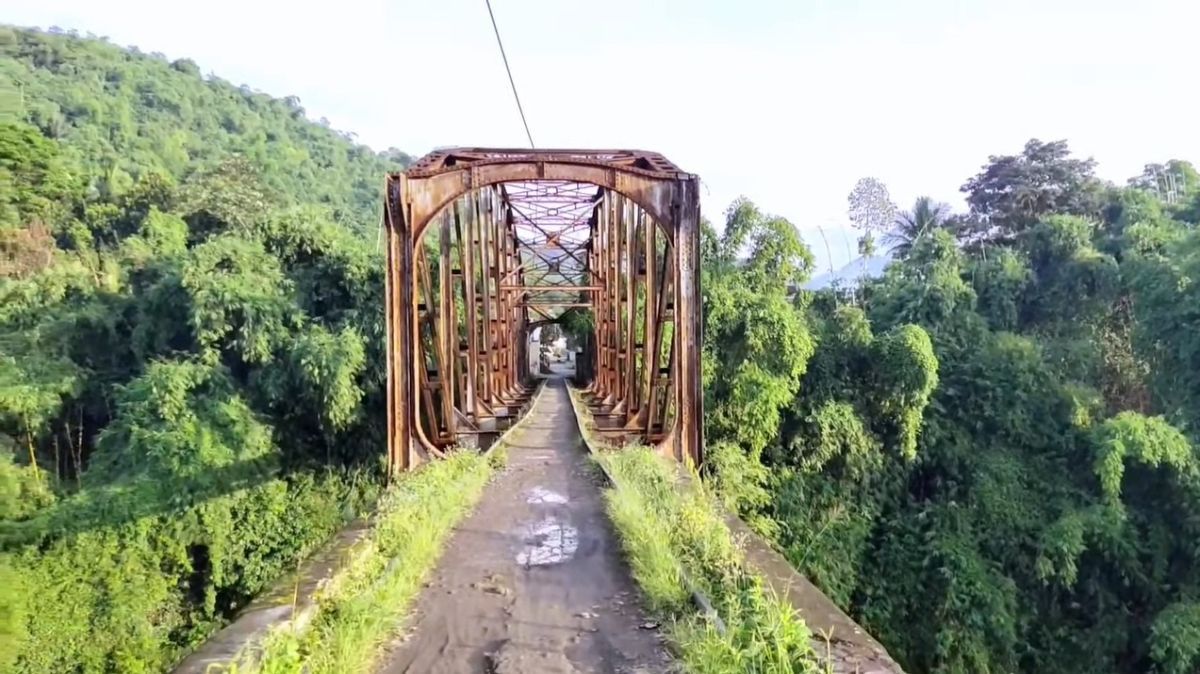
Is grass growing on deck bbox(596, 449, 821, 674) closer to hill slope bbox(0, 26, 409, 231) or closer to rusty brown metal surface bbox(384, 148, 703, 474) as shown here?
rusty brown metal surface bbox(384, 148, 703, 474)

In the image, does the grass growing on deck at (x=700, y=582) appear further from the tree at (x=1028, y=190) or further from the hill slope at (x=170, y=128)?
the hill slope at (x=170, y=128)

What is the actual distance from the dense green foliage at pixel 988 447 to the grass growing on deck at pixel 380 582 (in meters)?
9.94

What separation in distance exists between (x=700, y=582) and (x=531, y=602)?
3.11 feet

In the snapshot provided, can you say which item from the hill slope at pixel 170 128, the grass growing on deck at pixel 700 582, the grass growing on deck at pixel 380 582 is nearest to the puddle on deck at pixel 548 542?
the grass growing on deck at pixel 700 582

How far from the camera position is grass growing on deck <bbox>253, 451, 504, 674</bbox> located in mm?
3596

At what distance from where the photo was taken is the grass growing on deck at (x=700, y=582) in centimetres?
329

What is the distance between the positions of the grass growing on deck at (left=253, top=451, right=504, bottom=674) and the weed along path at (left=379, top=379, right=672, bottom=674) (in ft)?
0.39

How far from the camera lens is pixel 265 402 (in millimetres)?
18109

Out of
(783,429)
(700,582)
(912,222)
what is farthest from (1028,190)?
(700,582)

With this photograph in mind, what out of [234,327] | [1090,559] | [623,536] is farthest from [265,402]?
[1090,559]

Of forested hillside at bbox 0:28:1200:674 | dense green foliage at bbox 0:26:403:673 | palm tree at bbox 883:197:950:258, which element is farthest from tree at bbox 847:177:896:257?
dense green foliage at bbox 0:26:403:673

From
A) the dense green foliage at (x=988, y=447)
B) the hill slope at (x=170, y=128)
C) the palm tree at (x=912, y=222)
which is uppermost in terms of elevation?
the hill slope at (x=170, y=128)

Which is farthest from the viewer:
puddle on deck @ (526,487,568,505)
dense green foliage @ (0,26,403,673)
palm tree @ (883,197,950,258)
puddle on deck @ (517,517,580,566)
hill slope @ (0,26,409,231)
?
hill slope @ (0,26,409,231)

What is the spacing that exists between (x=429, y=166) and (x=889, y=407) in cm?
1239
